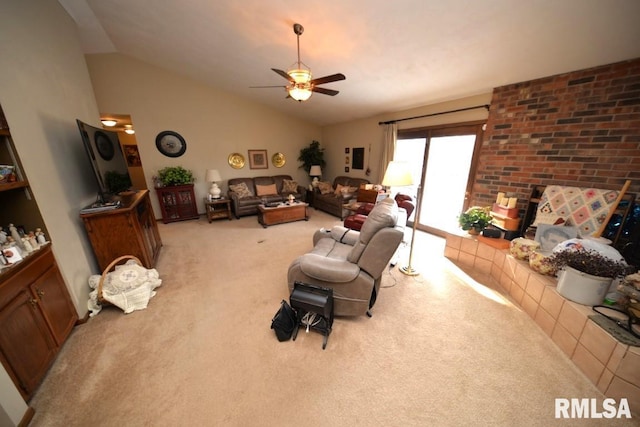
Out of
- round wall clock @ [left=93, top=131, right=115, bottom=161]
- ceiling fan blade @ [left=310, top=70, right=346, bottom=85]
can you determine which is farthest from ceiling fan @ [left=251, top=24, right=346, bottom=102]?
round wall clock @ [left=93, top=131, right=115, bottom=161]

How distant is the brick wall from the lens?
2002 mm

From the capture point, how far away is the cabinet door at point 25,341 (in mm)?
1195

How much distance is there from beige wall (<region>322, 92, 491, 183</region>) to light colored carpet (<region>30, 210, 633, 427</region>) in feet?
8.57

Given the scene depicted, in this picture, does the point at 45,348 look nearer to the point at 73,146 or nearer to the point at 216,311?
the point at 216,311

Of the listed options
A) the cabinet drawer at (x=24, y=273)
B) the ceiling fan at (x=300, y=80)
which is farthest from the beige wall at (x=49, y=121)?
the ceiling fan at (x=300, y=80)

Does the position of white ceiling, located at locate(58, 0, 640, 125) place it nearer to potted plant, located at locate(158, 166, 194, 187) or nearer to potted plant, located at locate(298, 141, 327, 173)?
potted plant, located at locate(158, 166, 194, 187)

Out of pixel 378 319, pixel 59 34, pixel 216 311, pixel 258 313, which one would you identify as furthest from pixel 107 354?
pixel 59 34

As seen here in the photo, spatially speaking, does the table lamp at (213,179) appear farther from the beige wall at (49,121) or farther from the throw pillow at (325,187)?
the throw pillow at (325,187)

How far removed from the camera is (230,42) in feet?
9.61

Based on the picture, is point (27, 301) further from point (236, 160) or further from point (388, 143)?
point (388, 143)

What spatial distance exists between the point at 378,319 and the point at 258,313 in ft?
3.67

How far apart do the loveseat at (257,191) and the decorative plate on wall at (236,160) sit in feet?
1.24

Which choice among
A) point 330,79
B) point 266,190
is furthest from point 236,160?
point 330,79

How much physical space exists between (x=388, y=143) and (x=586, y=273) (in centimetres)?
350
